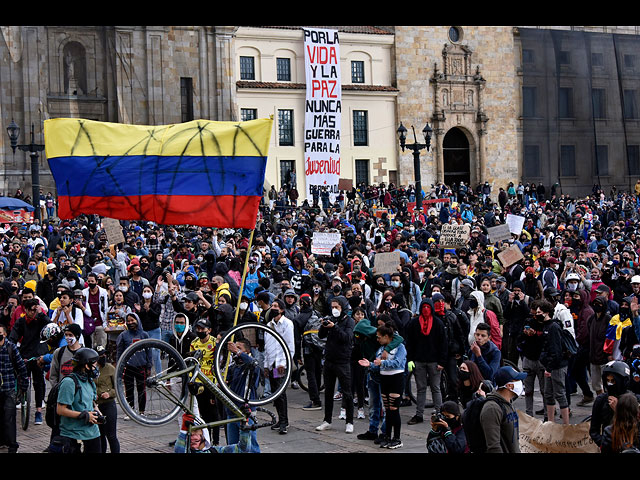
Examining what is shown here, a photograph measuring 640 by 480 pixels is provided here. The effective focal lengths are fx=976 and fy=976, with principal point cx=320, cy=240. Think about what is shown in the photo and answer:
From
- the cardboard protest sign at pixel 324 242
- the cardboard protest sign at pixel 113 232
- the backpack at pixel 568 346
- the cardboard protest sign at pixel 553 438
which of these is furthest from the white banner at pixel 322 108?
the cardboard protest sign at pixel 553 438

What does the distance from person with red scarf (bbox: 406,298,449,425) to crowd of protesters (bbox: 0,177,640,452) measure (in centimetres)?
2

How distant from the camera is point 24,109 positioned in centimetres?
4166

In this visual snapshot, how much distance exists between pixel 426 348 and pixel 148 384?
5190mm

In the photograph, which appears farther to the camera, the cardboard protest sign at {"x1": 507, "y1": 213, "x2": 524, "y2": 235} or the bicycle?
the cardboard protest sign at {"x1": 507, "y1": 213, "x2": 524, "y2": 235}

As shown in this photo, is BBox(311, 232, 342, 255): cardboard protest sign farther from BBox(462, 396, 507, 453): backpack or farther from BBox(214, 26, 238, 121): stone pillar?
BBox(214, 26, 238, 121): stone pillar

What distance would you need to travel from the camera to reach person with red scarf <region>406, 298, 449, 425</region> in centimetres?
1263

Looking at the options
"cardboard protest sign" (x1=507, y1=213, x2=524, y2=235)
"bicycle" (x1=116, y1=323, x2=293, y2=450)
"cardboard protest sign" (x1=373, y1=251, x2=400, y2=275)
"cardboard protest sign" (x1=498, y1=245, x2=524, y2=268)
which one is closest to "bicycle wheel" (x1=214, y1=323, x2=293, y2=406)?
"bicycle" (x1=116, y1=323, x2=293, y2=450)

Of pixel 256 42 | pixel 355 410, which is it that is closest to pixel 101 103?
pixel 256 42

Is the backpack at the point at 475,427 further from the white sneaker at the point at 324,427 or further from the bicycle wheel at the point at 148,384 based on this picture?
the white sneaker at the point at 324,427

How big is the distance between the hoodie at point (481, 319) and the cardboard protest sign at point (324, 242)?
291 inches

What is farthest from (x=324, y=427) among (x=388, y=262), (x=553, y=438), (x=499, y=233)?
(x=499, y=233)

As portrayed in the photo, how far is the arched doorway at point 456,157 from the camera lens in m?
53.1
